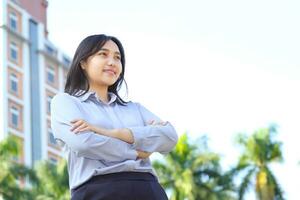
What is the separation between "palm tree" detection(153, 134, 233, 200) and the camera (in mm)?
39562

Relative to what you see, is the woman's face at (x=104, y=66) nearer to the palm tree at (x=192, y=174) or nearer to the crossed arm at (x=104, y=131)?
the crossed arm at (x=104, y=131)

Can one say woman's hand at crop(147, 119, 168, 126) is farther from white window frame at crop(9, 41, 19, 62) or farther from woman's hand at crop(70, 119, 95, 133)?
white window frame at crop(9, 41, 19, 62)

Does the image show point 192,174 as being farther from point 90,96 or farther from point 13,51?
point 90,96

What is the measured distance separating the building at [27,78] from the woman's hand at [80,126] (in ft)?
167

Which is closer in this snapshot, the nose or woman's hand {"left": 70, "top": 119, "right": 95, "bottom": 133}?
woman's hand {"left": 70, "top": 119, "right": 95, "bottom": 133}

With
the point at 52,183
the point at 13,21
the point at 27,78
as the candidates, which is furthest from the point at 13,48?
the point at 52,183

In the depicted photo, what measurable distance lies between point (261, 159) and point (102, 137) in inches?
1507

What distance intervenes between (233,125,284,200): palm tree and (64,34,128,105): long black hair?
36962 millimetres

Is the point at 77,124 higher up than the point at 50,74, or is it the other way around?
the point at 77,124

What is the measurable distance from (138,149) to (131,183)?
0.61ft

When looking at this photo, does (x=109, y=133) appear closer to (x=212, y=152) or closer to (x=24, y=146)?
(x=212, y=152)

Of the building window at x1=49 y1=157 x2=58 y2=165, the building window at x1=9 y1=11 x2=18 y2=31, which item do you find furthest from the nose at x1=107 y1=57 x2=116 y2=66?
the building window at x1=9 y1=11 x2=18 y2=31

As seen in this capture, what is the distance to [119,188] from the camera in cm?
346

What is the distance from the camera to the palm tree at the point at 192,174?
39562 millimetres
